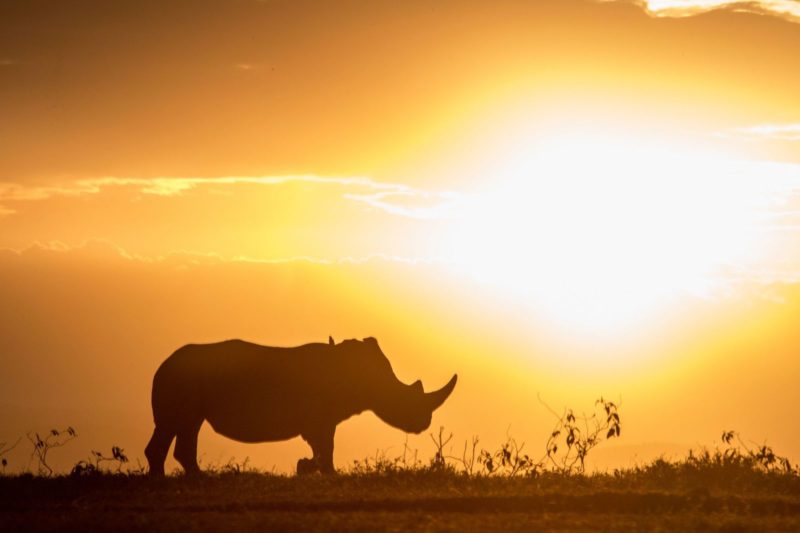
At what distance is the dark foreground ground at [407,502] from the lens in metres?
13.7

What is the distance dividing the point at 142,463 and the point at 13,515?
4.68 metres

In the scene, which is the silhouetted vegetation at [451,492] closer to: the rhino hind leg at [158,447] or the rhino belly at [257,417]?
the rhino hind leg at [158,447]

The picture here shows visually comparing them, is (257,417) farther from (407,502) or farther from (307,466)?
(407,502)

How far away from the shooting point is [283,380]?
22016 millimetres

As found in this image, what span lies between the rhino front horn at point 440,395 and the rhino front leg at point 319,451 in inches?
105

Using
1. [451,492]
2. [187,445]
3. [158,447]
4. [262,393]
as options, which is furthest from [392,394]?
[451,492]

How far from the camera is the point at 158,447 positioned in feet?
67.3

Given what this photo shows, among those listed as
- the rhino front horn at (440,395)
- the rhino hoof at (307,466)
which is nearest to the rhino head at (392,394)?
the rhino front horn at (440,395)

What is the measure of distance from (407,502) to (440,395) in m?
8.78

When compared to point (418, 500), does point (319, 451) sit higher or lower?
higher

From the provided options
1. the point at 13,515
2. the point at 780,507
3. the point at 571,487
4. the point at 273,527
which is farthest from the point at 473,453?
the point at 13,515

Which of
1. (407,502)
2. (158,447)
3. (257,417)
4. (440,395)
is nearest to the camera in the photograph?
(407,502)

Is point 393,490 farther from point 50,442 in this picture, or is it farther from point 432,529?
point 50,442

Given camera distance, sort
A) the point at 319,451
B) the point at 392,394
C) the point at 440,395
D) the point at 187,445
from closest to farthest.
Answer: the point at 187,445 → the point at 319,451 → the point at 392,394 → the point at 440,395
